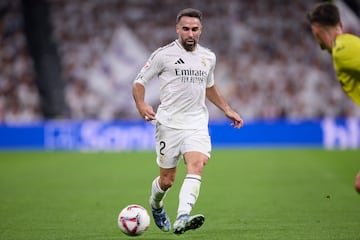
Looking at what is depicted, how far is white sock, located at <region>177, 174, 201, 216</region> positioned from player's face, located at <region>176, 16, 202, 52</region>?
134cm

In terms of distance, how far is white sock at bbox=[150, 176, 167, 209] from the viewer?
796cm

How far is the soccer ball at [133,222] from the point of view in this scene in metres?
7.39

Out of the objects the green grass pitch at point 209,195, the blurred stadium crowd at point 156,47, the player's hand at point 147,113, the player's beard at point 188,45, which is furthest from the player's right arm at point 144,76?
the blurred stadium crowd at point 156,47

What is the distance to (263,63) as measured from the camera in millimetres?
25812

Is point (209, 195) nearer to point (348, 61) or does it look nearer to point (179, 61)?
point (179, 61)

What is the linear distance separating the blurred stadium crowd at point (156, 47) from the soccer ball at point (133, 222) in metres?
17.5

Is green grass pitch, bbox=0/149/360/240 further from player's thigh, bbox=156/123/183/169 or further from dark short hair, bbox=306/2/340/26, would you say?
dark short hair, bbox=306/2/340/26

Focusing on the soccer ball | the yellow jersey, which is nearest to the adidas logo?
the soccer ball

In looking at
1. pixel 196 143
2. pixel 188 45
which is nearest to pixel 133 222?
pixel 196 143

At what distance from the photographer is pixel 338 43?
621 centimetres

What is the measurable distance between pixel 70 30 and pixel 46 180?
13310 mm

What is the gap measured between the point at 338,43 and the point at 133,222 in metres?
2.66

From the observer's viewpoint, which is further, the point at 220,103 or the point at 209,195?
the point at 209,195

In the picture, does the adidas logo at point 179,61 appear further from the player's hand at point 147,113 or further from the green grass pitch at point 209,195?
the green grass pitch at point 209,195
